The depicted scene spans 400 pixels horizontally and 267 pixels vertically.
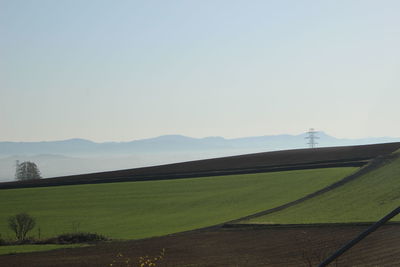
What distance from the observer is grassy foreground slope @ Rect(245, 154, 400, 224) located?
114 ft

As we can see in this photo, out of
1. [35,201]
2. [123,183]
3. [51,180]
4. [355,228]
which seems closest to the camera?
[355,228]

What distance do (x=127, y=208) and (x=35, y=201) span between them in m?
11.9

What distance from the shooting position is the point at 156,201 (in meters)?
52.4

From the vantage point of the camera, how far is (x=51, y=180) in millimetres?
70375

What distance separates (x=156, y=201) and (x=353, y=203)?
19.2 meters

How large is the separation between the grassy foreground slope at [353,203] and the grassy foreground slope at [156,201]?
3.35 m

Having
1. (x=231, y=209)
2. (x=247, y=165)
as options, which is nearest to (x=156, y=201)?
(x=231, y=209)

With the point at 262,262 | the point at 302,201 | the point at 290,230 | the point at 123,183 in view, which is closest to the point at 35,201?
the point at 123,183

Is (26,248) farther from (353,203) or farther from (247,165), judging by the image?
(247,165)

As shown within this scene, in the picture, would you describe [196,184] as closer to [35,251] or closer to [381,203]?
[381,203]

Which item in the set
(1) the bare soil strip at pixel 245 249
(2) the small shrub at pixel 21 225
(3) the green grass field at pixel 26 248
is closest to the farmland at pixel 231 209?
(1) the bare soil strip at pixel 245 249

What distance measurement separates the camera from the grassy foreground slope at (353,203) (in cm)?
3472

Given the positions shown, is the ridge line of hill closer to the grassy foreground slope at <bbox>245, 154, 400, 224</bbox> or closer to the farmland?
the farmland

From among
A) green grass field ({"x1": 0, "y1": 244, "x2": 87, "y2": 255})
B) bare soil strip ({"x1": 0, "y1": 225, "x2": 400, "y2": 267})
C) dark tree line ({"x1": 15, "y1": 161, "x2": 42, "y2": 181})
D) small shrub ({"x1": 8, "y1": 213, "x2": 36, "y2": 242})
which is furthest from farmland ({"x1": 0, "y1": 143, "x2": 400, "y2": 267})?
dark tree line ({"x1": 15, "y1": 161, "x2": 42, "y2": 181})
